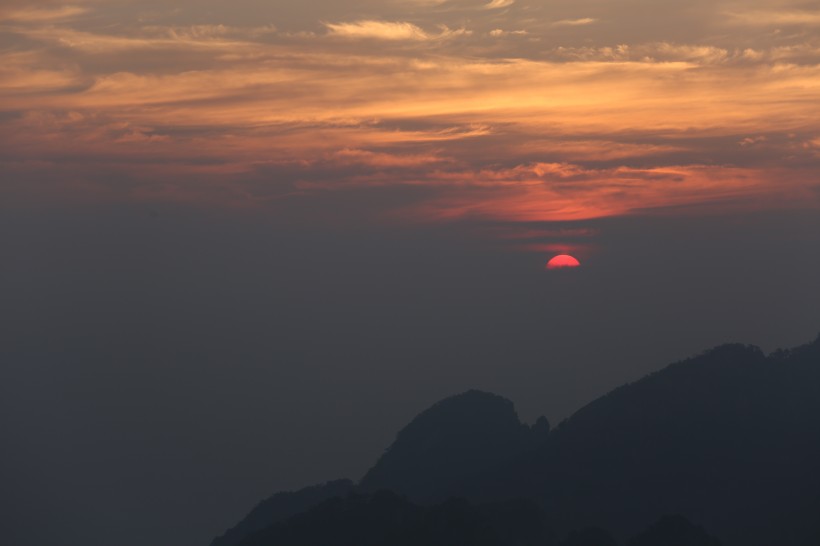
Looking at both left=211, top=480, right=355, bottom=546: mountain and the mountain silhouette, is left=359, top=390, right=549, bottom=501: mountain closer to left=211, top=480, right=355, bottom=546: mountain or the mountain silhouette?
the mountain silhouette

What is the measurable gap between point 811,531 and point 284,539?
50419 millimetres

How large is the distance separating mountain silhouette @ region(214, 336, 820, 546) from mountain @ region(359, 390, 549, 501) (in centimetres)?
54

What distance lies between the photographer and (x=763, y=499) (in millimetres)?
115250

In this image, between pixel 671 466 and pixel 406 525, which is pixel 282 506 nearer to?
pixel 671 466

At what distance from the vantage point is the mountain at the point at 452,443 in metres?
151

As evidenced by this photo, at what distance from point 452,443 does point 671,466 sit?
127 ft

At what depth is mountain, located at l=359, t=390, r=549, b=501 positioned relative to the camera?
151m

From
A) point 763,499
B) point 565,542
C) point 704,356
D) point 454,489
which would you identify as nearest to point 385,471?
point 454,489

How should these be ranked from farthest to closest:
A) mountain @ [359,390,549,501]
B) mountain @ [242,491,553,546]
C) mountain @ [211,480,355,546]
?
1. mountain @ [211,480,355,546]
2. mountain @ [359,390,549,501]
3. mountain @ [242,491,553,546]

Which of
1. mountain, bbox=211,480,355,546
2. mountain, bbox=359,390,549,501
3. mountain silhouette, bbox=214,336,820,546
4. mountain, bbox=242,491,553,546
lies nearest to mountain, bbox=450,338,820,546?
mountain silhouette, bbox=214,336,820,546

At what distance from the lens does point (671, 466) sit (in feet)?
407

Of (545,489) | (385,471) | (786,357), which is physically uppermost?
(786,357)

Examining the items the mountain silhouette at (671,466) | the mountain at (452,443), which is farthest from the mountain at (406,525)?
the mountain at (452,443)

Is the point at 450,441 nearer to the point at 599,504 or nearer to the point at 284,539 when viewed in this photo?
the point at 599,504
